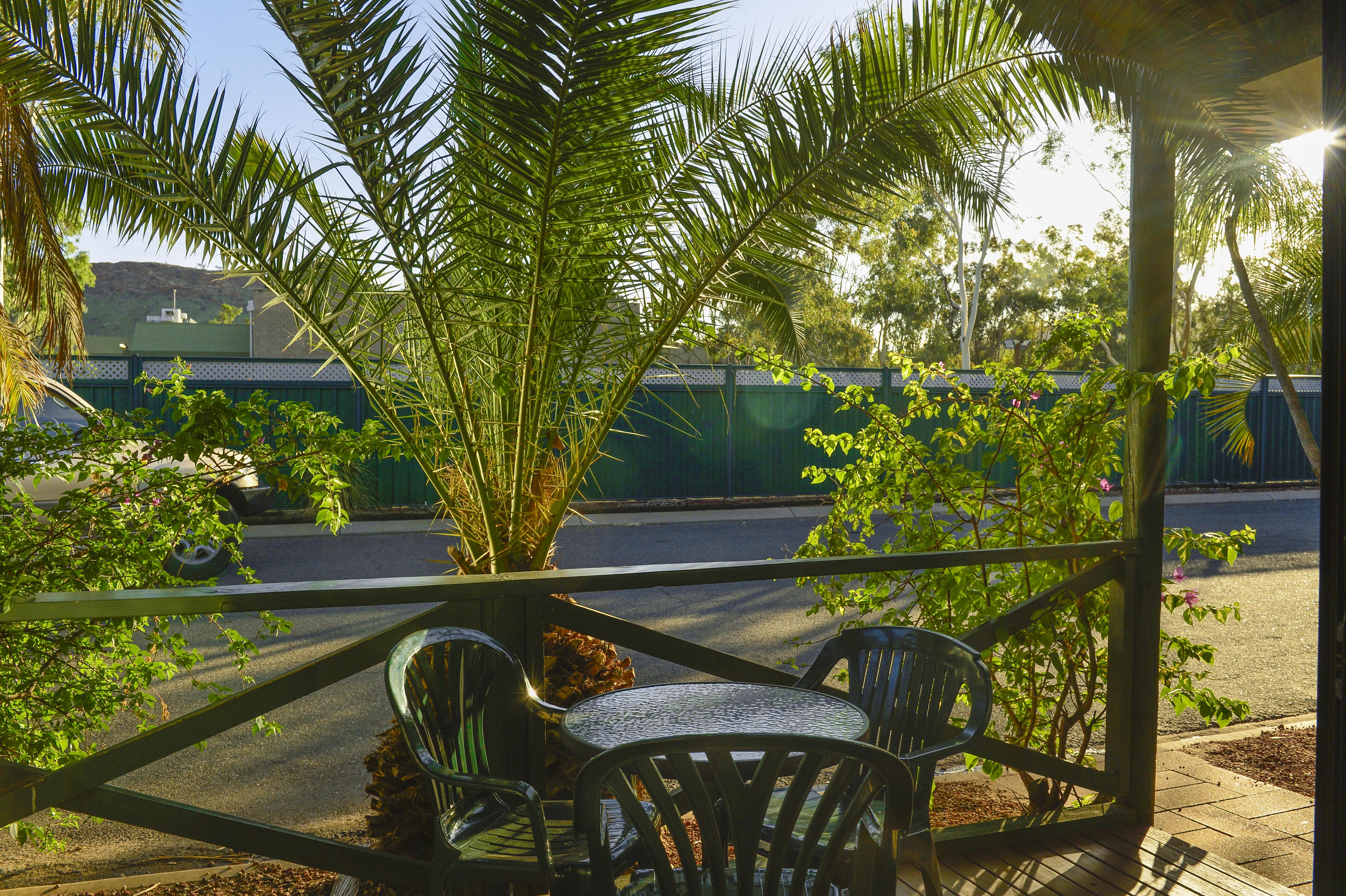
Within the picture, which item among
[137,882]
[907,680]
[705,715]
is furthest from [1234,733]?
[137,882]

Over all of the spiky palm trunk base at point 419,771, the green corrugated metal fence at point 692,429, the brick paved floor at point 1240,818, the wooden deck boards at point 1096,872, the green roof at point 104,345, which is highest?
the green roof at point 104,345

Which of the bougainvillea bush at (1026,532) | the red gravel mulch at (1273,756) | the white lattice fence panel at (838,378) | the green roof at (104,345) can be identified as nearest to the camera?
the bougainvillea bush at (1026,532)

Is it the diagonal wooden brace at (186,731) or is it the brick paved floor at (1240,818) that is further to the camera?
the brick paved floor at (1240,818)

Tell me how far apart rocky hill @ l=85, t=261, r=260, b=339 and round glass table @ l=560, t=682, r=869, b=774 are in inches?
4100

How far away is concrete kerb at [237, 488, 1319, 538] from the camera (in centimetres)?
1125

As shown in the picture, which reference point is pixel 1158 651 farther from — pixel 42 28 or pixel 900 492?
pixel 42 28

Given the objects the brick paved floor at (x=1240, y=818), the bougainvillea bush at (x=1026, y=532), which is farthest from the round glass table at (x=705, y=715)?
the brick paved floor at (x=1240, y=818)

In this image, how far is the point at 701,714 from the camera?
2.27m

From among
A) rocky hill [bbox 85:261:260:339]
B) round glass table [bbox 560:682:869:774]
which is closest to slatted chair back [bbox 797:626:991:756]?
round glass table [bbox 560:682:869:774]

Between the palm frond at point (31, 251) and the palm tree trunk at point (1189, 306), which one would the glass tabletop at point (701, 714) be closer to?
the palm frond at point (31, 251)

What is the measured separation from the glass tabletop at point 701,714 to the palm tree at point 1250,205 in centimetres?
223

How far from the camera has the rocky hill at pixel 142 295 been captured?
334ft

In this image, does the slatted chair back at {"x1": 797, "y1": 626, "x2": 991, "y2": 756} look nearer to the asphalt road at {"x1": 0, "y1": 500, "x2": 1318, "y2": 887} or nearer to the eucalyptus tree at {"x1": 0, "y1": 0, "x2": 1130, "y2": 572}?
the eucalyptus tree at {"x1": 0, "y1": 0, "x2": 1130, "y2": 572}

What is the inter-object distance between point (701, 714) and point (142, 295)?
125m
